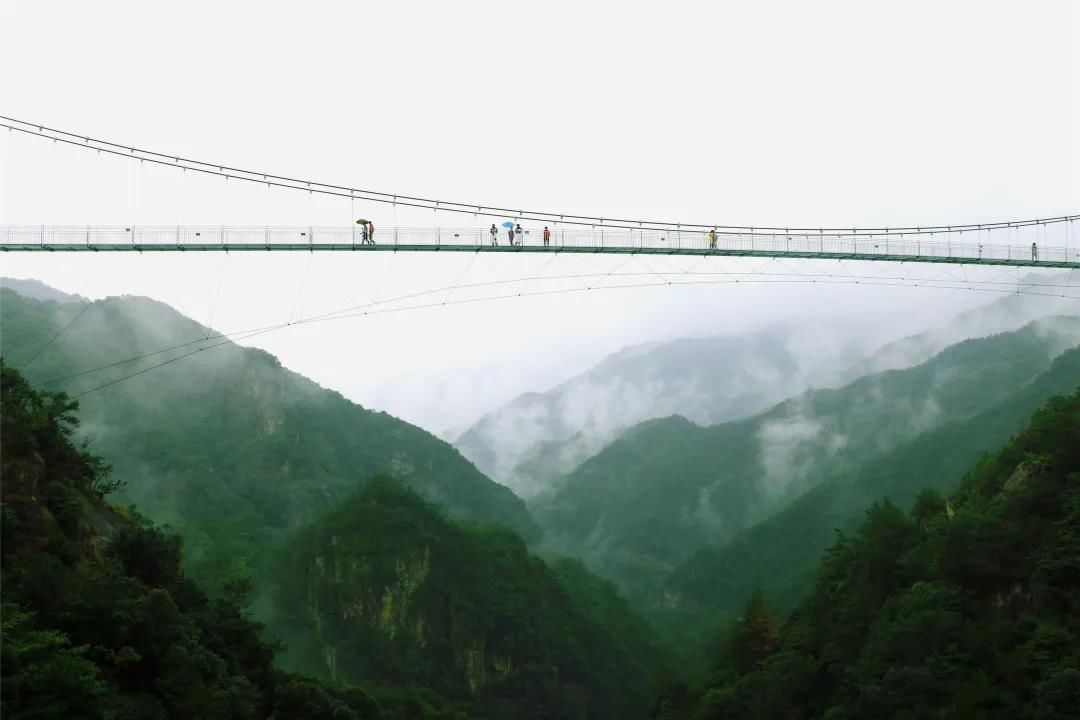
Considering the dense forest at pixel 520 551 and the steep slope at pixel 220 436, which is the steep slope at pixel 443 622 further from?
the steep slope at pixel 220 436

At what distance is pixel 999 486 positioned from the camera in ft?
124

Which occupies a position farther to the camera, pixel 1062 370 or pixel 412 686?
pixel 1062 370

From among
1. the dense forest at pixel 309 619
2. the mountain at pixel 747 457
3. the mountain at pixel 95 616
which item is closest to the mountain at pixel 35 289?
the dense forest at pixel 309 619

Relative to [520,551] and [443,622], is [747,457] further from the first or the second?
[443,622]

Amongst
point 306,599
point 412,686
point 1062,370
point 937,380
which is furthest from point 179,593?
point 937,380

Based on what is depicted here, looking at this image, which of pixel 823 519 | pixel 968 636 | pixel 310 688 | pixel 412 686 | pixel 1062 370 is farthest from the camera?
pixel 823 519

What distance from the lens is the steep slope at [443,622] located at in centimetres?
7088

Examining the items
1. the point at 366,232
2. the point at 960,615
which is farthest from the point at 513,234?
the point at 960,615

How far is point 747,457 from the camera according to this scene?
12056cm

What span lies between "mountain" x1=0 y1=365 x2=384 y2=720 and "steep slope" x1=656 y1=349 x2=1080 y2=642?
167 ft

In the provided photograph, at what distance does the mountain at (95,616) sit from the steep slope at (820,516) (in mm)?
50796

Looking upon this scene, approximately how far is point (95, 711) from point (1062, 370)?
7279cm

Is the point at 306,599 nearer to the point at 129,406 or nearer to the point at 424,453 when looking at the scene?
the point at 129,406

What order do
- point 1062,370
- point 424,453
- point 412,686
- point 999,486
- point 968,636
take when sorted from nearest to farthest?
point 968,636, point 999,486, point 412,686, point 1062,370, point 424,453
